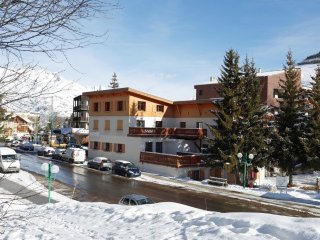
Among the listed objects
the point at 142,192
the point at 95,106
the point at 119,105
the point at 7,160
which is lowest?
the point at 142,192

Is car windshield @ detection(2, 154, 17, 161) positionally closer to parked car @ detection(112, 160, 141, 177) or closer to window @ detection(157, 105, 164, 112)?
parked car @ detection(112, 160, 141, 177)

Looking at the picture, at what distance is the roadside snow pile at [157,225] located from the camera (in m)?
9.17

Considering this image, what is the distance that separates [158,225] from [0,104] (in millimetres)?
7832

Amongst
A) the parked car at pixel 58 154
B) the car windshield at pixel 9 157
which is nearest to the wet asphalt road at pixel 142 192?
the car windshield at pixel 9 157

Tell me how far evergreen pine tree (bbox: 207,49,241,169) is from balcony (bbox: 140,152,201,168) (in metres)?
2.85

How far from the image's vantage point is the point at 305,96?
140 feet

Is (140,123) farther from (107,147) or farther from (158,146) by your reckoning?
(107,147)

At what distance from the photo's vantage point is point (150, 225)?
11711mm

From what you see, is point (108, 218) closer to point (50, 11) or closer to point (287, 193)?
point (50, 11)

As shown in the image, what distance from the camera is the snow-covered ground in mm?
9148

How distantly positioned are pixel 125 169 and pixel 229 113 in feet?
Result: 39.8

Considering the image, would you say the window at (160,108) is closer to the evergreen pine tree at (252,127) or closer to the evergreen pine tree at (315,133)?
the evergreen pine tree at (252,127)

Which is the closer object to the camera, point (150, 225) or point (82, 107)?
point (150, 225)

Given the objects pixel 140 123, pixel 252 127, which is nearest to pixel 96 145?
pixel 140 123
